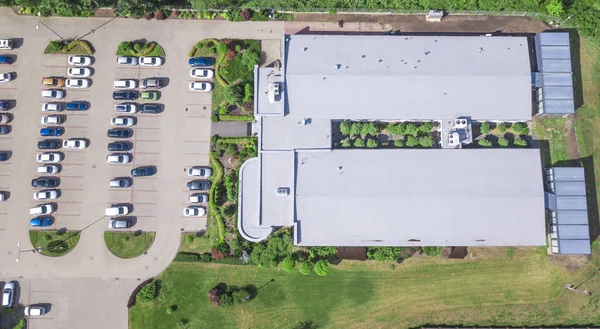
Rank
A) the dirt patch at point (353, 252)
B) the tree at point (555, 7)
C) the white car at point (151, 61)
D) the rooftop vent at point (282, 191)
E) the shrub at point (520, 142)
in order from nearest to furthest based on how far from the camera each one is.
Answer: the rooftop vent at point (282, 191)
the dirt patch at point (353, 252)
the shrub at point (520, 142)
the tree at point (555, 7)
the white car at point (151, 61)

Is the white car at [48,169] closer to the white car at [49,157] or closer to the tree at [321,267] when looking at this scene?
the white car at [49,157]

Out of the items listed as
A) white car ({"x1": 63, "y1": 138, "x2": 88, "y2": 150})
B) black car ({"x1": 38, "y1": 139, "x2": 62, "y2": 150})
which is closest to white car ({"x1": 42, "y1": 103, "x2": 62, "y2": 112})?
black car ({"x1": 38, "y1": 139, "x2": 62, "y2": 150})

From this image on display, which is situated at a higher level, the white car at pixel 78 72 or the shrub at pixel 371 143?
the white car at pixel 78 72

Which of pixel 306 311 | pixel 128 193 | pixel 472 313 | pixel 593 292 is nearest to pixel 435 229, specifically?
pixel 472 313

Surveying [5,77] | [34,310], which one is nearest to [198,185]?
[34,310]

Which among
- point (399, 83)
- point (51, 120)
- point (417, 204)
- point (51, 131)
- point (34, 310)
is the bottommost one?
point (34, 310)

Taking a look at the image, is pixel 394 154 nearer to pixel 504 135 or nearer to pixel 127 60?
pixel 504 135

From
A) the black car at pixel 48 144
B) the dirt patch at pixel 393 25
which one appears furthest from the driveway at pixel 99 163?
the dirt patch at pixel 393 25
